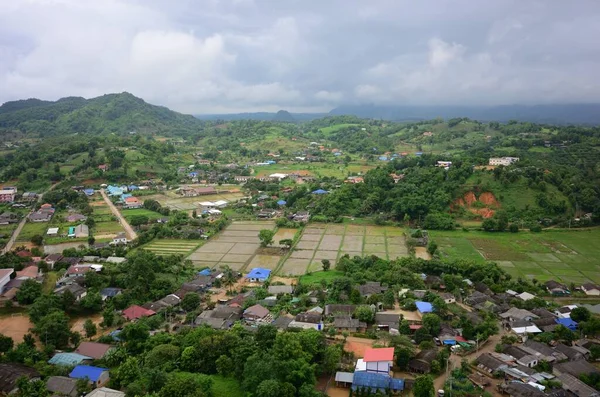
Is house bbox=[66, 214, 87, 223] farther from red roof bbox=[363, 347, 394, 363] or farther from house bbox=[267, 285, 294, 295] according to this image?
red roof bbox=[363, 347, 394, 363]

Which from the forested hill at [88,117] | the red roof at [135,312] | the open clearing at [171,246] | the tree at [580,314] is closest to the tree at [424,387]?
the tree at [580,314]

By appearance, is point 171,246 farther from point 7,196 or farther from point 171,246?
point 7,196

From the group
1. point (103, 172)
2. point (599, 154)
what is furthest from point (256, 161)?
point (599, 154)

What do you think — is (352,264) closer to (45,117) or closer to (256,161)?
(256,161)

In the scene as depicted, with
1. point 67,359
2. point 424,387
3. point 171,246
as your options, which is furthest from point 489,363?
point 171,246

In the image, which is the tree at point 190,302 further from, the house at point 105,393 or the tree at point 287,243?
the tree at point 287,243

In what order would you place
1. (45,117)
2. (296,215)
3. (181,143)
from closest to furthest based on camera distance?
(296,215) → (181,143) → (45,117)

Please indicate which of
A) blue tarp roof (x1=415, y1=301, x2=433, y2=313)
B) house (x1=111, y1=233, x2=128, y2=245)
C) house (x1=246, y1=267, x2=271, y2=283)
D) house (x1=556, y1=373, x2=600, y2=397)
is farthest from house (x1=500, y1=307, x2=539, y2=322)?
house (x1=111, y1=233, x2=128, y2=245)
